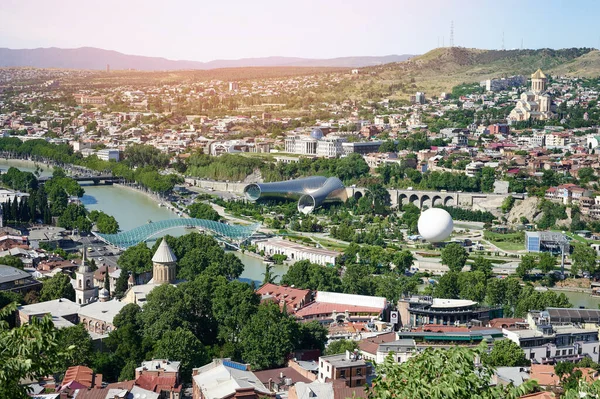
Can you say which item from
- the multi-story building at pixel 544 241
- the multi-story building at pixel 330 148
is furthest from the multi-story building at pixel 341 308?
the multi-story building at pixel 330 148

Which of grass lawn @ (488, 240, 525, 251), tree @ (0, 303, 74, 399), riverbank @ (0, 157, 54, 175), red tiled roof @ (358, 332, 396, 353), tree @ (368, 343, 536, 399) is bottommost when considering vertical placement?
riverbank @ (0, 157, 54, 175)

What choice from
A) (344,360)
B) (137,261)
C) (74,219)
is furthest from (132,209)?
(344,360)

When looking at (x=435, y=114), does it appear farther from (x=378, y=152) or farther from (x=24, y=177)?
(x=24, y=177)

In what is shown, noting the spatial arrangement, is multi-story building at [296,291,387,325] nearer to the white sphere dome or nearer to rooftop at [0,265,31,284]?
rooftop at [0,265,31,284]

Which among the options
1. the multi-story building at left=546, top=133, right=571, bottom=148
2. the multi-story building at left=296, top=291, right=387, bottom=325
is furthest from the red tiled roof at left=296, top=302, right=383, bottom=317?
the multi-story building at left=546, top=133, right=571, bottom=148

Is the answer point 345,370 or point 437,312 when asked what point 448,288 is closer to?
point 437,312

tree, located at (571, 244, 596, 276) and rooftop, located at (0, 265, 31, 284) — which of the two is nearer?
rooftop, located at (0, 265, 31, 284)

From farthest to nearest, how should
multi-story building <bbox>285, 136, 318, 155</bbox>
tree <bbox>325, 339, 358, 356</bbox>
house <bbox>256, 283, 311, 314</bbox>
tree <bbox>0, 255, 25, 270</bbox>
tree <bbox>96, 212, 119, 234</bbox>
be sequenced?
multi-story building <bbox>285, 136, 318, 155</bbox> < tree <bbox>96, 212, 119, 234</bbox> < tree <bbox>0, 255, 25, 270</bbox> < house <bbox>256, 283, 311, 314</bbox> < tree <bbox>325, 339, 358, 356</bbox>
